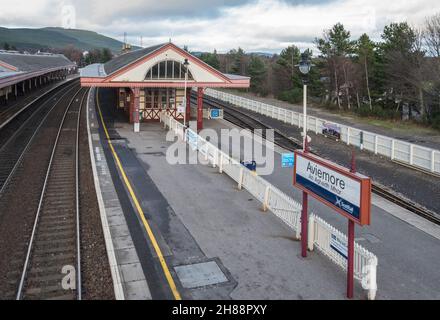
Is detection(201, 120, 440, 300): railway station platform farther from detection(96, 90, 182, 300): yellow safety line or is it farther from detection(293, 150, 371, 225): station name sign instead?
detection(96, 90, 182, 300): yellow safety line

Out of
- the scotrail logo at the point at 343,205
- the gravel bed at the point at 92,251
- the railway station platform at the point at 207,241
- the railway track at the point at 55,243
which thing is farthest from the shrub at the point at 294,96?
the scotrail logo at the point at 343,205

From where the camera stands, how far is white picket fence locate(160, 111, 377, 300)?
9.25 m

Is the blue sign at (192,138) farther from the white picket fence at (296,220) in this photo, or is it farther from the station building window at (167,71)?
the station building window at (167,71)

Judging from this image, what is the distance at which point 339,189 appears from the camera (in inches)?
358

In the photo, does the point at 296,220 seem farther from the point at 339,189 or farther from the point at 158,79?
the point at 158,79

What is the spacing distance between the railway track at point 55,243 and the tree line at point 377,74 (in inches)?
976


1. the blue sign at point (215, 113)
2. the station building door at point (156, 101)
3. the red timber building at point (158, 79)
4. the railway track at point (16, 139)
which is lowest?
the railway track at point (16, 139)

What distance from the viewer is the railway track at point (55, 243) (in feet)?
31.9

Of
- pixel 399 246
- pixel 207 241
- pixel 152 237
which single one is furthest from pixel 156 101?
pixel 399 246

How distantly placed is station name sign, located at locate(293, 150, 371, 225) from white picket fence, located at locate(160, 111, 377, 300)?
123 centimetres

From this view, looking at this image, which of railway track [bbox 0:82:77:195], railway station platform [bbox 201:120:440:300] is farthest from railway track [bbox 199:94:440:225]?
railway track [bbox 0:82:77:195]

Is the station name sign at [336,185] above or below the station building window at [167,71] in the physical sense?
below

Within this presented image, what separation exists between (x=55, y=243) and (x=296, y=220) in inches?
274
